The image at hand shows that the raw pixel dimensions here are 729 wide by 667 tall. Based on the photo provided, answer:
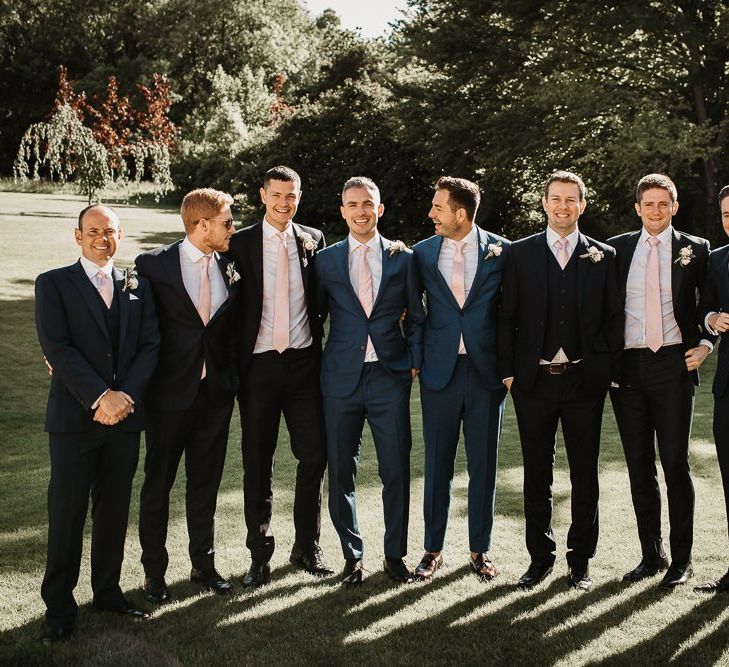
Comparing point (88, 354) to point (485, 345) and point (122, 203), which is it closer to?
point (485, 345)

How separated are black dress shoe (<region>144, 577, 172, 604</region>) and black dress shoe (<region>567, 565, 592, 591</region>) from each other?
7.22 ft

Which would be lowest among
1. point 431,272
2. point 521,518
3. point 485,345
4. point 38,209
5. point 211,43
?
point 521,518

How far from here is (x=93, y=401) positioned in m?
4.14

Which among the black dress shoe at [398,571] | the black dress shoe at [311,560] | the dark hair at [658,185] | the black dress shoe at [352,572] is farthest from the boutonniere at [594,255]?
the black dress shoe at [311,560]

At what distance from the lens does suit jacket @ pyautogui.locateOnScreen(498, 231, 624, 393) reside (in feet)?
15.7

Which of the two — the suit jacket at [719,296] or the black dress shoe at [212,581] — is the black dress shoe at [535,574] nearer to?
the suit jacket at [719,296]

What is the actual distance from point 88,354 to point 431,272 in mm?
1951

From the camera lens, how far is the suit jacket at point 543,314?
4785 mm

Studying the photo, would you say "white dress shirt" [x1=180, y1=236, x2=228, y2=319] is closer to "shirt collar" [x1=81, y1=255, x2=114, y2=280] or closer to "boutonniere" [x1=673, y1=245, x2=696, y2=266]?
"shirt collar" [x1=81, y1=255, x2=114, y2=280]

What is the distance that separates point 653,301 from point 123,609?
3.26 meters

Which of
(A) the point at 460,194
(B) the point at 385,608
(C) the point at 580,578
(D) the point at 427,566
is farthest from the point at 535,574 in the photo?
(A) the point at 460,194

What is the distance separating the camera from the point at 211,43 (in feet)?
141

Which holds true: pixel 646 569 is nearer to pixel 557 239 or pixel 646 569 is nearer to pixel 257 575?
pixel 557 239

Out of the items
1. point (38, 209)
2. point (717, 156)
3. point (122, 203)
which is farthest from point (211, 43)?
point (717, 156)
